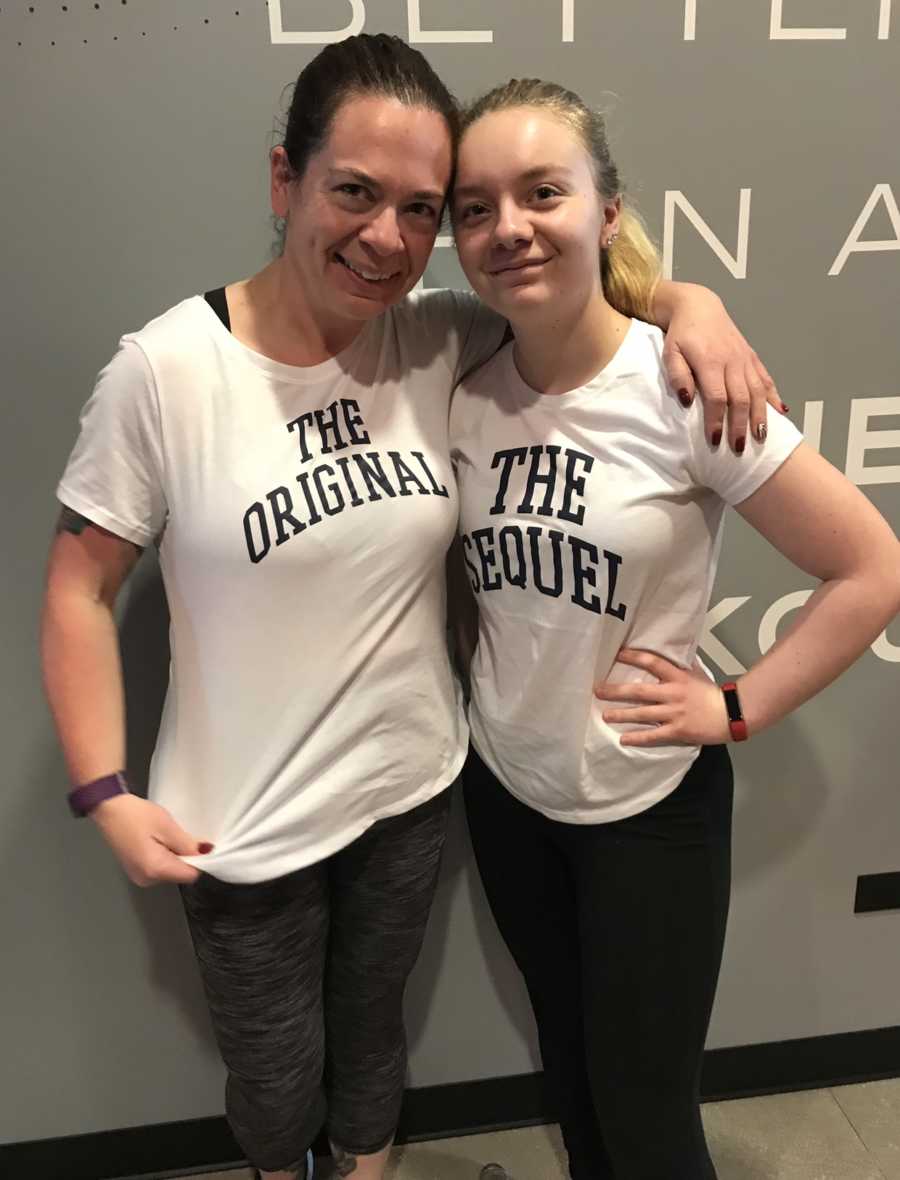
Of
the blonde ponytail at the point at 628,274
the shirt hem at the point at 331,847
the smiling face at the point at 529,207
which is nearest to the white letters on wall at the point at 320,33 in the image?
the smiling face at the point at 529,207

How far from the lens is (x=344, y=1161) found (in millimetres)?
1418

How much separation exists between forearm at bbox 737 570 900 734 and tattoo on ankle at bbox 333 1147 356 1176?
885 mm

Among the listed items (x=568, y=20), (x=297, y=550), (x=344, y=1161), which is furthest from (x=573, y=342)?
(x=344, y=1161)

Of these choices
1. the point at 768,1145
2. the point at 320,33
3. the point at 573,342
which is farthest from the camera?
the point at 768,1145

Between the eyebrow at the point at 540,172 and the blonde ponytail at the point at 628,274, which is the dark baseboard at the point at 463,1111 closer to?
the blonde ponytail at the point at 628,274

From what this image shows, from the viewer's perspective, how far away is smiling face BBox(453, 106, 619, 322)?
38.8 inches

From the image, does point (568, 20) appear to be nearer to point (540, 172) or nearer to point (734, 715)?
point (540, 172)

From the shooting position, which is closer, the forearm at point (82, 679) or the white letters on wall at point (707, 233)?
the forearm at point (82, 679)

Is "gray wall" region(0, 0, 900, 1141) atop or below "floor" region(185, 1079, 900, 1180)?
atop

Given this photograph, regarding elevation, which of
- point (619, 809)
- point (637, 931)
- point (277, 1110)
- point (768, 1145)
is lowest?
point (768, 1145)

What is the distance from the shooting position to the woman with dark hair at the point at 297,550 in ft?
3.29

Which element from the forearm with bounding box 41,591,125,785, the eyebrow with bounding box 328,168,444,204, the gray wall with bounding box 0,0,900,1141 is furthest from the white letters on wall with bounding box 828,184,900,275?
the forearm with bounding box 41,591,125,785

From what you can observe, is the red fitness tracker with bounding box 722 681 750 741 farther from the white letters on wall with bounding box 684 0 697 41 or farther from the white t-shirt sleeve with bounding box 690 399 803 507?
the white letters on wall with bounding box 684 0 697 41

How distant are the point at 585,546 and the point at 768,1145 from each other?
1245 mm
